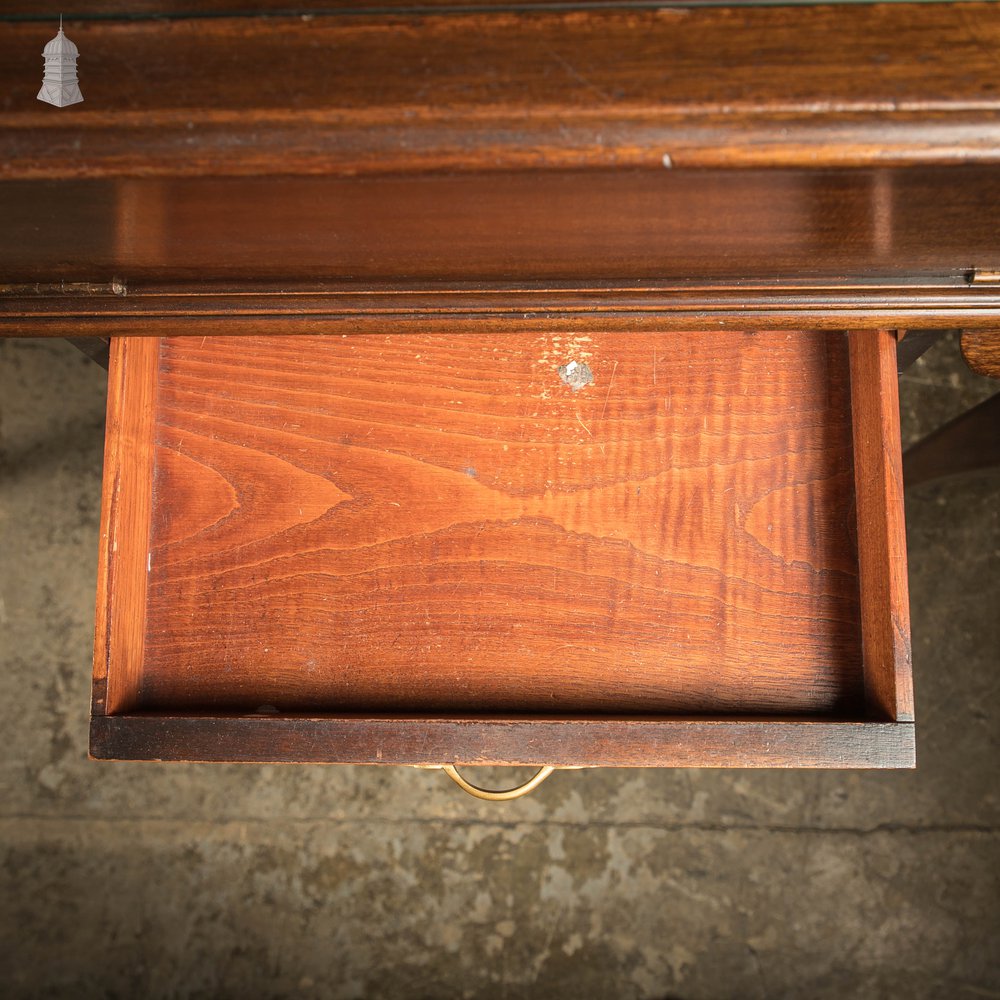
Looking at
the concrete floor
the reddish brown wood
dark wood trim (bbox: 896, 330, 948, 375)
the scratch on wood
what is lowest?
the concrete floor

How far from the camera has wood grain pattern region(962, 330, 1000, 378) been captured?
2.91ft

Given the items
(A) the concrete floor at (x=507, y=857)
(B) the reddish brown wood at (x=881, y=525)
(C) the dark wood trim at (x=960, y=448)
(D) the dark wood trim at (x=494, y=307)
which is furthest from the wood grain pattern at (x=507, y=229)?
(A) the concrete floor at (x=507, y=857)

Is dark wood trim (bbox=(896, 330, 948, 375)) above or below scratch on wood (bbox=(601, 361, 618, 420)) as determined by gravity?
above

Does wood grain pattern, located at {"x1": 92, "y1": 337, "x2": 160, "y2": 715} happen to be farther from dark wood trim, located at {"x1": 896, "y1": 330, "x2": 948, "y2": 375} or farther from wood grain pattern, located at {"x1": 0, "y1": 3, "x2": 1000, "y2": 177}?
dark wood trim, located at {"x1": 896, "y1": 330, "x2": 948, "y2": 375}

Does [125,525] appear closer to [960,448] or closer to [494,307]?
[494,307]

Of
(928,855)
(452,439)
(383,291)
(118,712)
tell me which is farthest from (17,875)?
(928,855)

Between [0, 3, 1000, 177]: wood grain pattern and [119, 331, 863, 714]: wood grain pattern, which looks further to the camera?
[119, 331, 863, 714]: wood grain pattern

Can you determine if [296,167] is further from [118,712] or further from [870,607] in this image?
[870,607]

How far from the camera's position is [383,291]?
817 mm

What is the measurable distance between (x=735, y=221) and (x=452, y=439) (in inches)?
17.6

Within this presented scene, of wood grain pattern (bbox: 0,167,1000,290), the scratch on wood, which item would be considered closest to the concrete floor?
the scratch on wood

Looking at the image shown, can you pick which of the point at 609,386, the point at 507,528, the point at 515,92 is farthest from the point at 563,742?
the point at 515,92

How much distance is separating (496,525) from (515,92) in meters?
0.54

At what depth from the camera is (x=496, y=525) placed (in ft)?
3.27
